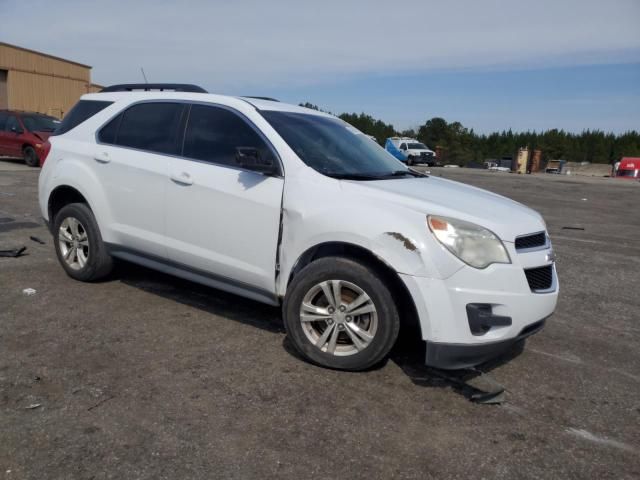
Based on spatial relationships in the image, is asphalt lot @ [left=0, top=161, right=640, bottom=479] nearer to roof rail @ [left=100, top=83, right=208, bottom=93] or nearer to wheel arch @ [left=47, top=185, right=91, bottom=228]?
wheel arch @ [left=47, top=185, right=91, bottom=228]

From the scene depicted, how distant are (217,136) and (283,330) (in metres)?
1.57

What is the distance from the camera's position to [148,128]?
4.70 m

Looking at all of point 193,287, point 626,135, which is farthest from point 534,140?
point 193,287

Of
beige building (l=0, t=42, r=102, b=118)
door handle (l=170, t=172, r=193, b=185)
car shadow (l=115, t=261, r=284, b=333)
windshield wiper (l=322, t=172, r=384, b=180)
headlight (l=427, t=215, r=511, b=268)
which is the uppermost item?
beige building (l=0, t=42, r=102, b=118)

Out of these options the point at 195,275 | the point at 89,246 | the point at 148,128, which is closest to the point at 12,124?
the point at 89,246

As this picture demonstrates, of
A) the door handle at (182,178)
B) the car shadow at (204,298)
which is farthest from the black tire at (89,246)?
the door handle at (182,178)

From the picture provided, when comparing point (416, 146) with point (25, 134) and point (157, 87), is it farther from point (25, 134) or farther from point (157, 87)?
point (157, 87)

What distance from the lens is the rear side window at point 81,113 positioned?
5.14 m

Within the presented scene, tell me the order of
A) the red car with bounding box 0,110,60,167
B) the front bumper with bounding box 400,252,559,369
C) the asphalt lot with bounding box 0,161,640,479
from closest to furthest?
the asphalt lot with bounding box 0,161,640,479 < the front bumper with bounding box 400,252,559,369 < the red car with bounding box 0,110,60,167

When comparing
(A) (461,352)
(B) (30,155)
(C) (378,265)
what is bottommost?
(A) (461,352)

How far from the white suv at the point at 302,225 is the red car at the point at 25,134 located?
13194 mm

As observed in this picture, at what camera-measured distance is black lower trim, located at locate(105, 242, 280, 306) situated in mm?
3998

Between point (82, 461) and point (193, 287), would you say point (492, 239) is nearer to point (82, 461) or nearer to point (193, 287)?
point (82, 461)

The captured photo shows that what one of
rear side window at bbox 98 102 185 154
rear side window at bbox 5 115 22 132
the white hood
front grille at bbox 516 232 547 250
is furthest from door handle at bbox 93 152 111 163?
rear side window at bbox 5 115 22 132
